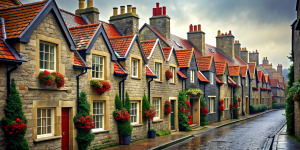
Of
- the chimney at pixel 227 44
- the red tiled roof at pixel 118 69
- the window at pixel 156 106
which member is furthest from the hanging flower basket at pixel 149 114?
the chimney at pixel 227 44

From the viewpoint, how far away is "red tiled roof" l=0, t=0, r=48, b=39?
1260cm

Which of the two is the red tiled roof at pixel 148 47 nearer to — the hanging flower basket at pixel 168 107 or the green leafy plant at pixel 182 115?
the hanging flower basket at pixel 168 107

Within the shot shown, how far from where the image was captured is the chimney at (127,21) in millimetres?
26016

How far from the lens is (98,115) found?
17.1m

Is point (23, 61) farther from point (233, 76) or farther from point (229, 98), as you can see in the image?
point (233, 76)

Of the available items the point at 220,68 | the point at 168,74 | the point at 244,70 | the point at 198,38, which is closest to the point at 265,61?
the point at 244,70

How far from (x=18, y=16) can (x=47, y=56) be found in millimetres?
1853

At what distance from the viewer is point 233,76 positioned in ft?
141

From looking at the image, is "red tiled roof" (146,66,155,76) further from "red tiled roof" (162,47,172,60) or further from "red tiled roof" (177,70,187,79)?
"red tiled roof" (177,70,187,79)

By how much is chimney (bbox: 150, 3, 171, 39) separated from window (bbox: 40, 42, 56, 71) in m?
21.2

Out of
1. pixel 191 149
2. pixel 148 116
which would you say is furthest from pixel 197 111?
pixel 191 149

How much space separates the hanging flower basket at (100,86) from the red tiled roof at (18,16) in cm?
434

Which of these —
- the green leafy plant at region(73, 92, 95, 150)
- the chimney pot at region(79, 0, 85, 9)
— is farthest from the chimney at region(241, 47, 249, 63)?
the green leafy plant at region(73, 92, 95, 150)

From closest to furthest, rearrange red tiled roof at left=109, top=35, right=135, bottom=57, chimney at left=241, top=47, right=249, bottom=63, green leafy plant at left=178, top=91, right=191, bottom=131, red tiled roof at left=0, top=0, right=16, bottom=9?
red tiled roof at left=0, top=0, right=16, bottom=9, red tiled roof at left=109, top=35, right=135, bottom=57, green leafy plant at left=178, top=91, right=191, bottom=131, chimney at left=241, top=47, right=249, bottom=63
